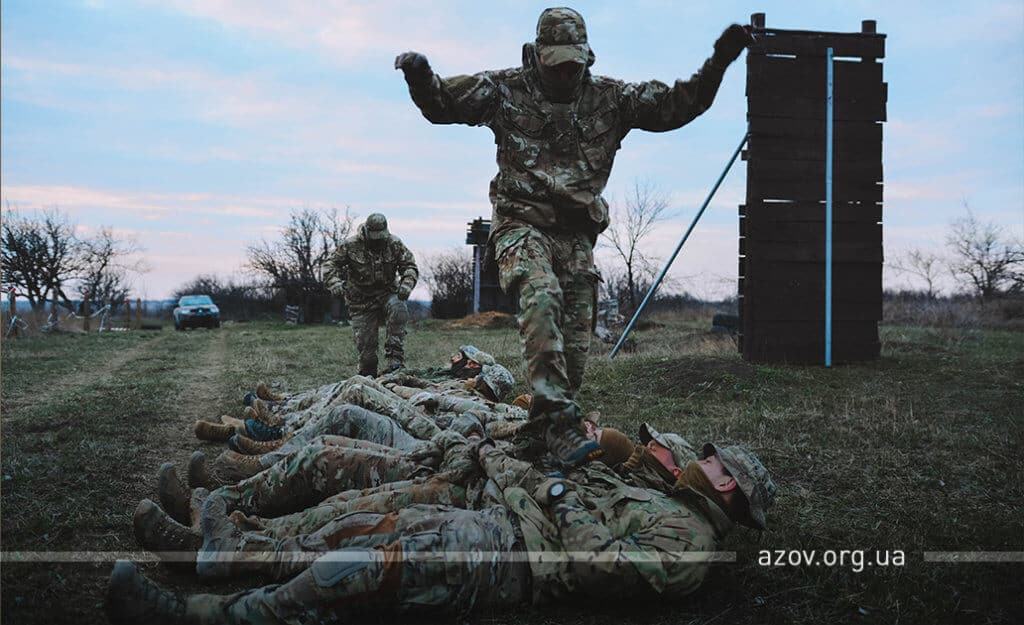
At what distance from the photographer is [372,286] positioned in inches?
343

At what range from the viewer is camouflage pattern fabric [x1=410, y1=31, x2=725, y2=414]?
385 centimetres

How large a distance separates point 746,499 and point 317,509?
65.4 inches

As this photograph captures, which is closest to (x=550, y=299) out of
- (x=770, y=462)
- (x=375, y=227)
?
(x=770, y=462)

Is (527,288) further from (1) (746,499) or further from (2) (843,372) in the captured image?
(2) (843,372)

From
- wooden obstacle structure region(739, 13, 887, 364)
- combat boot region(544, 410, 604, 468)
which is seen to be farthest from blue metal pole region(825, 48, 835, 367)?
combat boot region(544, 410, 604, 468)

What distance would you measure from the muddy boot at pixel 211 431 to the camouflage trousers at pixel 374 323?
299cm

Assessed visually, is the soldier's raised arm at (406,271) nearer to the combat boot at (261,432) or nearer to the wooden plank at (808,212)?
the combat boot at (261,432)

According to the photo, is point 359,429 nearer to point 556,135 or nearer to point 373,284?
point 556,135

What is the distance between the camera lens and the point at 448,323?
25.1m

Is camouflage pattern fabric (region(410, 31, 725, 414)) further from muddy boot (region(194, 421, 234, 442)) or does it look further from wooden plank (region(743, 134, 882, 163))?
wooden plank (region(743, 134, 882, 163))

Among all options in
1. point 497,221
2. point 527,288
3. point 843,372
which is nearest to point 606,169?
point 497,221

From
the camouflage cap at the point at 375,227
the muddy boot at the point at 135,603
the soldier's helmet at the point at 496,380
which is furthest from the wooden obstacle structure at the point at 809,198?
the muddy boot at the point at 135,603

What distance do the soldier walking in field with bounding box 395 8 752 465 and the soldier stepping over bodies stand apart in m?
0.96

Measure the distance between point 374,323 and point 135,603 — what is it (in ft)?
22.1
